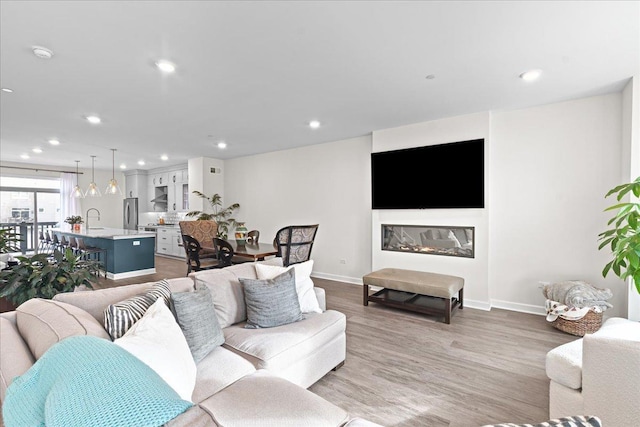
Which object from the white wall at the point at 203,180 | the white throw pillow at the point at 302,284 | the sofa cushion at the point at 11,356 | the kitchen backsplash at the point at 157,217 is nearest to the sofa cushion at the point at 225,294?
the white throw pillow at the point at 302,284

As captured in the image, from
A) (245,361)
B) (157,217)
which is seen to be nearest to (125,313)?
(245,361)

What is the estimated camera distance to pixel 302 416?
116cm

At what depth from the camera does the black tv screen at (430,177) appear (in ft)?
13.0

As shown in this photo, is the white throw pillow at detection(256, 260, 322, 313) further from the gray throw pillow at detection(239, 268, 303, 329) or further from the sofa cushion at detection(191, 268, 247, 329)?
the sofa cushion at detection(191, 268, 247, 329)

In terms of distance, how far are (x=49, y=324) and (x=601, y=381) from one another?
2574 mm

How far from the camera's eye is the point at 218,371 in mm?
1623

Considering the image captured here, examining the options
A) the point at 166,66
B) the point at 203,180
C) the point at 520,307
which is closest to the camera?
the point at 166,66

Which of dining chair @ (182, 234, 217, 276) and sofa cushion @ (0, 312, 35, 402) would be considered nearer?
sofa cushion @ (0, 312, 35, 402)

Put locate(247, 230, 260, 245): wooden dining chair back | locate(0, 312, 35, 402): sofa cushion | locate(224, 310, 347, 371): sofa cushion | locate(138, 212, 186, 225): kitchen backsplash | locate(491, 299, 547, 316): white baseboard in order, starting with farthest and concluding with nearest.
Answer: locate(138, 212, 186, 225): kitchen backsplash
locate(247, 230, 260, 245): wooden dining chair back
locate(491, 299, 547, 316): white baseboard
locate(224, 310, 347, 371): sofa cushion
locate(0, 312, 35, 402): sofa cushion

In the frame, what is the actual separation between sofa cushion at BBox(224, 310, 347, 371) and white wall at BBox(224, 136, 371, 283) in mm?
3011

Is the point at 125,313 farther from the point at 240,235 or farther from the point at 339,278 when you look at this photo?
the point at 339,278

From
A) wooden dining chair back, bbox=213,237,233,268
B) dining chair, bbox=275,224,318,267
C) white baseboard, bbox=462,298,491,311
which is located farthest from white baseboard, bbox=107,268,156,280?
Answer: white baseboard, bbox=462,298,491,311

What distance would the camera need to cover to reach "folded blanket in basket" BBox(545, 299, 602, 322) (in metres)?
3.04

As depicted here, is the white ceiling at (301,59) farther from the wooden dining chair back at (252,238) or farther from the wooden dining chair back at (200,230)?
the wooden dining chair back at (252,238)
